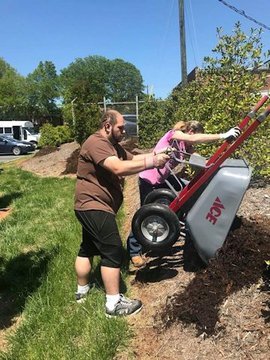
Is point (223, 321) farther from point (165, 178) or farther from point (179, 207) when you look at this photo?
point (165, 178)

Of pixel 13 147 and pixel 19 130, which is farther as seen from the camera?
pixel 19 130

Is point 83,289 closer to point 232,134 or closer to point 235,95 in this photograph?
point 232,134

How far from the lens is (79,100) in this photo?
15.1 metres

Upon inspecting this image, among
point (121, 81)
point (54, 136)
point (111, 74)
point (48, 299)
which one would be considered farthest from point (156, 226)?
point (121, 81)

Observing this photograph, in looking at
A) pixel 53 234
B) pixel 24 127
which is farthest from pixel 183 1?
pixel 24 127

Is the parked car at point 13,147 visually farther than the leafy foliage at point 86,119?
Yes

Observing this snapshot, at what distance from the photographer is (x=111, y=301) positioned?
12.1ft

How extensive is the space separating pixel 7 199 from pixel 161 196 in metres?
6.38

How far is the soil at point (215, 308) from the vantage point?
289cm

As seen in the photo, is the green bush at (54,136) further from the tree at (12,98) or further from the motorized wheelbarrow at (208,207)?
the tree at (12,98)

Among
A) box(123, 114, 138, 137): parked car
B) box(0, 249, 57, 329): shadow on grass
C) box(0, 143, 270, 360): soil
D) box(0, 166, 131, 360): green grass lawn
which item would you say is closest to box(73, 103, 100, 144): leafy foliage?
box(123, 114, 138, 137): parked car

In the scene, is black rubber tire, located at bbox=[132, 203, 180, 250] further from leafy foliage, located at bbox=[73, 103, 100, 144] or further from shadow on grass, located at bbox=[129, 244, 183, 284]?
leafy foliage, located at bbox=[73, 103, 100, 144]

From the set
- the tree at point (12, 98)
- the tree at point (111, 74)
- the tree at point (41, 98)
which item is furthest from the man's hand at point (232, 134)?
the tree at point (111, 74)

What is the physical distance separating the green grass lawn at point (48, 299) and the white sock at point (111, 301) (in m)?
0.08
